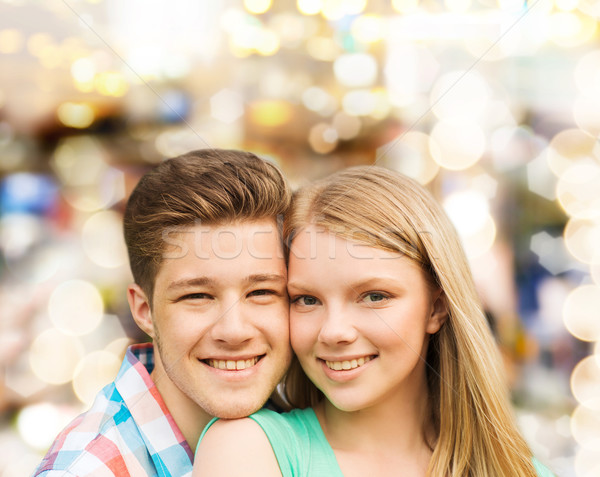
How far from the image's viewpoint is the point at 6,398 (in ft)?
5.98

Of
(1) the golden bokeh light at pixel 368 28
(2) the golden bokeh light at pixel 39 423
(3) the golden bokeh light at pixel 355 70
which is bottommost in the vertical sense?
(2) the golden bokeh light at pixel 39 423

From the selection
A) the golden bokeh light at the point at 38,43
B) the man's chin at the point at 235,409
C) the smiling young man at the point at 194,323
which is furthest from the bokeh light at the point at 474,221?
the golden bokeh light at the point at 38,43

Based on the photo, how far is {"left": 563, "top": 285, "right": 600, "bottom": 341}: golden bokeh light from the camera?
207cm

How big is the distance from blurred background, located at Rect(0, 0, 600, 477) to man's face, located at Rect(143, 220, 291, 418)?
0.83 m

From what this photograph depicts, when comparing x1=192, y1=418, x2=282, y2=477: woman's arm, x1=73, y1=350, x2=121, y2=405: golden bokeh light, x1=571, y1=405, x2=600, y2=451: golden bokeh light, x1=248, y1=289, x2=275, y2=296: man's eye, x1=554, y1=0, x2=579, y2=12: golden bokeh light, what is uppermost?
x1=554, y1=0, x2=579, y2=12: golden bokeh light

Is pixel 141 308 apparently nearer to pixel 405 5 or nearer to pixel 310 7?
pixel 310 7

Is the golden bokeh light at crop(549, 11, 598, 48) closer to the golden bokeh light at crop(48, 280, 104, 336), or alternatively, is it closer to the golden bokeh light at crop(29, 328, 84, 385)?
the golden bokeh light at crop(48, 280, 104, 336)

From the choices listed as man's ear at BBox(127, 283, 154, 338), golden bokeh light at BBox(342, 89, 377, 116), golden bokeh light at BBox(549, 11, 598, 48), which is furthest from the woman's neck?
golden bokeh light at BBox(549, 11, 598, 48)

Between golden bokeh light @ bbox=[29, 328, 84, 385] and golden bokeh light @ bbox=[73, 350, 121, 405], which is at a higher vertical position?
golden bokeh light @ bbox=[29, 328, 84, 385]

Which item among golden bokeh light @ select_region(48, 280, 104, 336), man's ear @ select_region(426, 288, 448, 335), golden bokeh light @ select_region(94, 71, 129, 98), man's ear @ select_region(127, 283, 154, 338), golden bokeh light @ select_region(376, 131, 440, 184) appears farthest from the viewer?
golden bokeh light @ select_region(376, 131, 440, 184)

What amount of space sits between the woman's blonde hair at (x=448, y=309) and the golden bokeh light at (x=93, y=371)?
1.02 metres

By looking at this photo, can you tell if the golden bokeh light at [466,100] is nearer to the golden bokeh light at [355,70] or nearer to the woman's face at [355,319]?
the golden bokeh light at [355,70]

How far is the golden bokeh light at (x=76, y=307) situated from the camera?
175cm

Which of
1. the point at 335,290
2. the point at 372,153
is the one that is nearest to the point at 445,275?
the point at 335,290
